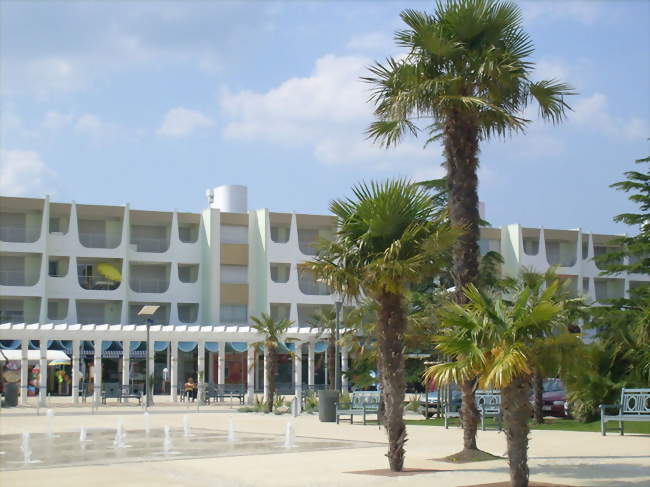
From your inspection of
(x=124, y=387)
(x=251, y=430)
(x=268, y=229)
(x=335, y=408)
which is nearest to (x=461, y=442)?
(x=251, y=430)

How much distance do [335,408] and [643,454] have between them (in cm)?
1490

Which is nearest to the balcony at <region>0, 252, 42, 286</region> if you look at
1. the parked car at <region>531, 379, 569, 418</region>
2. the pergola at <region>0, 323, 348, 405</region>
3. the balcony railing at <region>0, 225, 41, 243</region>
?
the balcony railing at <region>0, 225, 41, 243</region>

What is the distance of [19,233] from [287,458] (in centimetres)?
5511

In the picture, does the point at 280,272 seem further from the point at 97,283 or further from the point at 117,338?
the point at 117,338

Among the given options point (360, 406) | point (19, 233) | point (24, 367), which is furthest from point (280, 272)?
point (360, 406)

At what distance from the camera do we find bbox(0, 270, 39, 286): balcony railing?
2655 inches

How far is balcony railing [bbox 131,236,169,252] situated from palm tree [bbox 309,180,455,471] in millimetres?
58764

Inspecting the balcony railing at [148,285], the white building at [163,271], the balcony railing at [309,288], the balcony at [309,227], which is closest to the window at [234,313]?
the white building at [163,271]

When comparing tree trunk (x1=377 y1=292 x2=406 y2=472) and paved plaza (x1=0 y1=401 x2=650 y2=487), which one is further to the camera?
tree trunk (x1=377 y1=292 x2=406 y2=472)

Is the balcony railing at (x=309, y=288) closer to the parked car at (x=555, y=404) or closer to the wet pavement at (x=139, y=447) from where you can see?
the parked car at (x=555, y=404)

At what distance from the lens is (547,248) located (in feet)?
269

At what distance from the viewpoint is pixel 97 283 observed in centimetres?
7012

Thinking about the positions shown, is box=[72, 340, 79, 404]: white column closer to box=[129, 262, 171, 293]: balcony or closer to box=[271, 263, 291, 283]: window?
box=[129, 262, 171, 293]: balcony

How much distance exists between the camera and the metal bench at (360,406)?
97.8 feet
